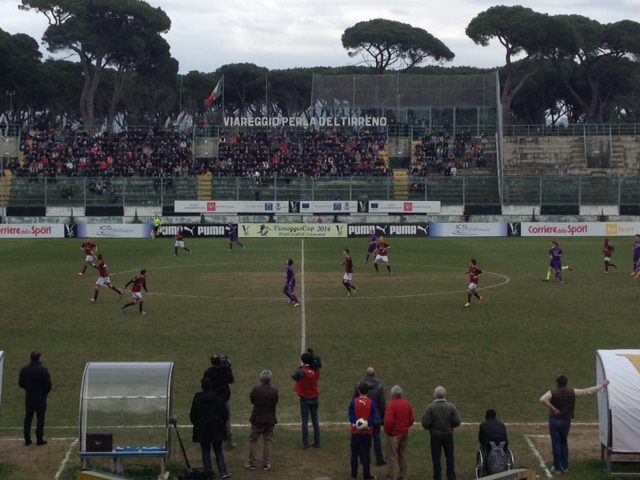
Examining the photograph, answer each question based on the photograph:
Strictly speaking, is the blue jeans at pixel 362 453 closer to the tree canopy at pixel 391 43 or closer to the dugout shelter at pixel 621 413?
the dugout shelter at pixel 621 413

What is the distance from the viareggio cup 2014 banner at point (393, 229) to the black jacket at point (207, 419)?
171 ft

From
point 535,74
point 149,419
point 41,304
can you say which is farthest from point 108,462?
point 535,74

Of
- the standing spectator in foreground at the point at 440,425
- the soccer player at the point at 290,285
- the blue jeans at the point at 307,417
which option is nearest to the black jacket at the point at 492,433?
the standing spectator in foreground at the point at 440,425

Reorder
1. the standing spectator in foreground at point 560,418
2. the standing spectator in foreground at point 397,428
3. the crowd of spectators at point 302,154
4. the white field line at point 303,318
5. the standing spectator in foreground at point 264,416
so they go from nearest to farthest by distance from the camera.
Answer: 1. the standing spectator in foreground at point 397,428
2. the standing spectator in foreground at point 560,418
3. the standing spectator in foreground at point 264,416
4. the white field line at point 303,318
5. the crowd of spectators at point 302,154

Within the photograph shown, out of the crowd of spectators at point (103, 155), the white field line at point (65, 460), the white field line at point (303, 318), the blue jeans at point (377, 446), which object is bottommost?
the white field line at point (65, 460)

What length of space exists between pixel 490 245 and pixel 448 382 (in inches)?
1536

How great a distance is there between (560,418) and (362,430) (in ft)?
11.0

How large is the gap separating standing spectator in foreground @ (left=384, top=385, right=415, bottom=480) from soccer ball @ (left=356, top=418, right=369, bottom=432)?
329 millimetres

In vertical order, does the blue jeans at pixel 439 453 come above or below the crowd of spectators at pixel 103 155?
below

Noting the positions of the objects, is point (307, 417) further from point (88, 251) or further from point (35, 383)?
point (88, 251)

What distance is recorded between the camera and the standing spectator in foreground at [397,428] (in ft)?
Answer: 53.2

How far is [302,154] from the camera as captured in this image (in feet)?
289

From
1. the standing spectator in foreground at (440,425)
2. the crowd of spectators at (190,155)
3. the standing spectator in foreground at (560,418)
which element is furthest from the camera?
the crowd of spectators at (190,155)

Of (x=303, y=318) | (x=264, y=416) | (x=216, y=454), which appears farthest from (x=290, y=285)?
(x=216, y=454)
